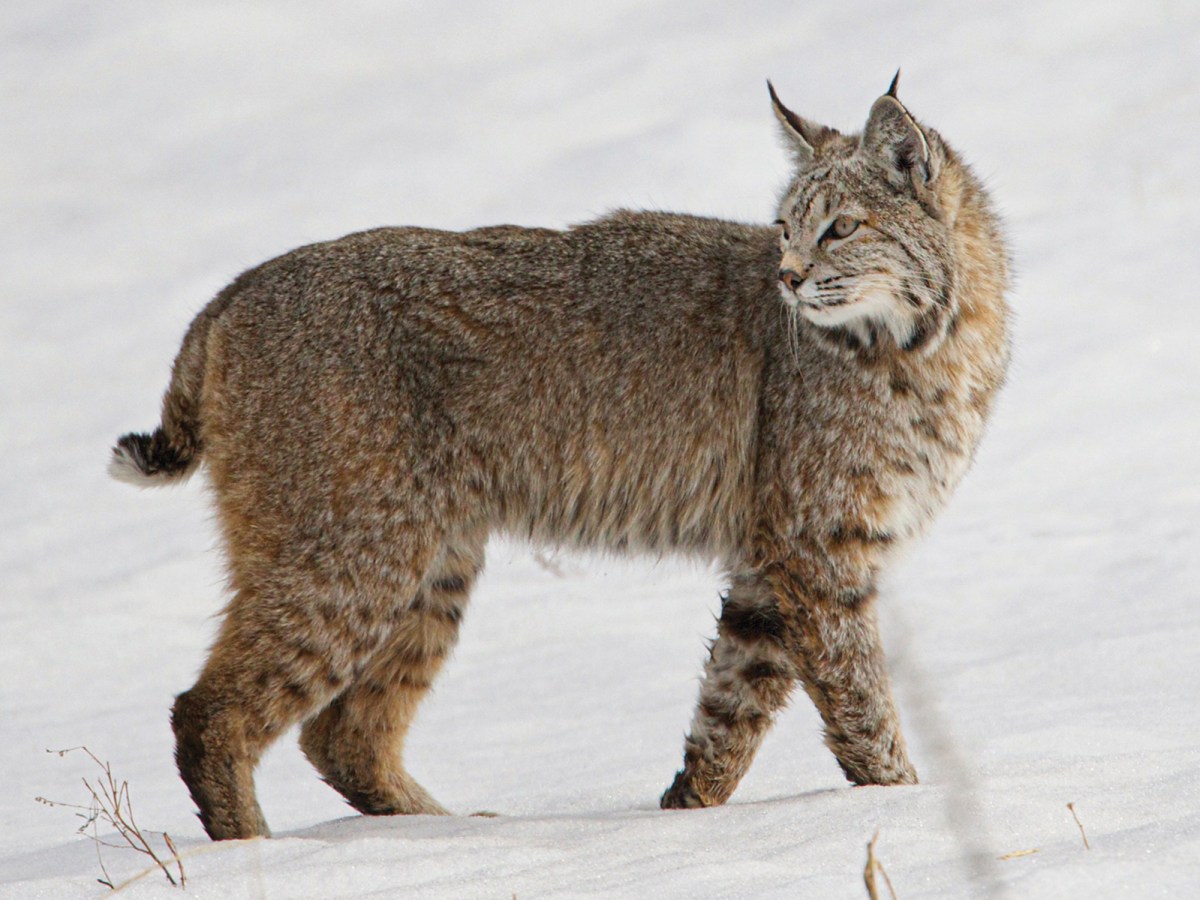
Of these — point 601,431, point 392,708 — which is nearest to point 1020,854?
point 601,431

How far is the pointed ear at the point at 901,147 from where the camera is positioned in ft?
13.8

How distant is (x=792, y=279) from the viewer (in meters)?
4.16

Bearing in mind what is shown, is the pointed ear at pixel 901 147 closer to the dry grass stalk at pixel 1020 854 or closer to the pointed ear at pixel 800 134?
the pointed ear at pixel 800 134

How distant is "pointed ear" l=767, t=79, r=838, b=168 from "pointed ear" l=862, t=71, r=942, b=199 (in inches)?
9.6

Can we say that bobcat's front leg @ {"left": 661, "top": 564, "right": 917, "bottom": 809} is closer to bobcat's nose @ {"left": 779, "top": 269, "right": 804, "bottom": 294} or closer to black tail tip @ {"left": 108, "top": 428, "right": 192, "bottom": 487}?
bobcat's nose @ {"left": 779, "top": 269, "right": 804, "bottom": 294}

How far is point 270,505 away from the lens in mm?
4332

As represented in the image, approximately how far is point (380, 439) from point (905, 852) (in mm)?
1961

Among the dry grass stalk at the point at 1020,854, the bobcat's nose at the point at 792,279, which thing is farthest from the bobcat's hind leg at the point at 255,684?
the dry grass stalk at the point at 1020,854

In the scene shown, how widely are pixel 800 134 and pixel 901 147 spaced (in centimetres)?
37

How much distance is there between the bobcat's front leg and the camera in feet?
13.9

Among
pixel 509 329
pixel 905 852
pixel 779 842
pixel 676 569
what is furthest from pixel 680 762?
pixel 905 852

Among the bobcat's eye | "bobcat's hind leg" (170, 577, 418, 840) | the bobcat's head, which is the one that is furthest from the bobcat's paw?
the bobcat's eye

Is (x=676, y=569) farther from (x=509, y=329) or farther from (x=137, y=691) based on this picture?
(x=137, y=691)

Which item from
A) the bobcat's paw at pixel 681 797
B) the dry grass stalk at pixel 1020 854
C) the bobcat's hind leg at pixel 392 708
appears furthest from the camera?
the bobcat's hind leg at pixel 392 708
